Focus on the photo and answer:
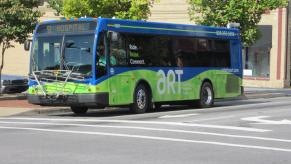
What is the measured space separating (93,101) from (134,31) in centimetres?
295

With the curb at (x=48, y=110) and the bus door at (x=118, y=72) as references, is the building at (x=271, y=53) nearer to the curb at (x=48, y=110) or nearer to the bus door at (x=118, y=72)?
the curb at (x=48, y=110)

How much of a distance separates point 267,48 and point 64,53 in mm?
31961

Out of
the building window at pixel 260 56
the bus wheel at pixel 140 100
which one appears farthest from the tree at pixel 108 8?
the building window at pixel 260 56

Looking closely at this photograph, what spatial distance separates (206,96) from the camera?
991 inches

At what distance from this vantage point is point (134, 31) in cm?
2120

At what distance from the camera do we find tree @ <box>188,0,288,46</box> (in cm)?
3117

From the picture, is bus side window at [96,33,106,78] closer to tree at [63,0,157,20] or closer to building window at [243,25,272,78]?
tree at [63,0,157,20]

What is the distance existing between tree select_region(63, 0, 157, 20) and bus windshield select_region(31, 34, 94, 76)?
832 centimetres

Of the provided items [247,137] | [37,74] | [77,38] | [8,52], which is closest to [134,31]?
[77,38]

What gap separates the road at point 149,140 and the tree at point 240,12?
39.6 feet

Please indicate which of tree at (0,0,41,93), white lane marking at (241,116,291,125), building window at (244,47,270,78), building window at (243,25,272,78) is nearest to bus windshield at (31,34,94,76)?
white lane marking at (241,116,291,125)

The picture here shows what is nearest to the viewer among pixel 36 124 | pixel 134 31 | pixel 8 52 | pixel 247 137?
pixel 247 137

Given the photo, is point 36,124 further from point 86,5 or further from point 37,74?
point 86,5

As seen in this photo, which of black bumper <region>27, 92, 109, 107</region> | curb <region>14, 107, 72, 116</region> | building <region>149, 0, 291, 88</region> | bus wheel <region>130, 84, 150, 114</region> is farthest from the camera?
building <region>149, 0, 291, 88</region>
